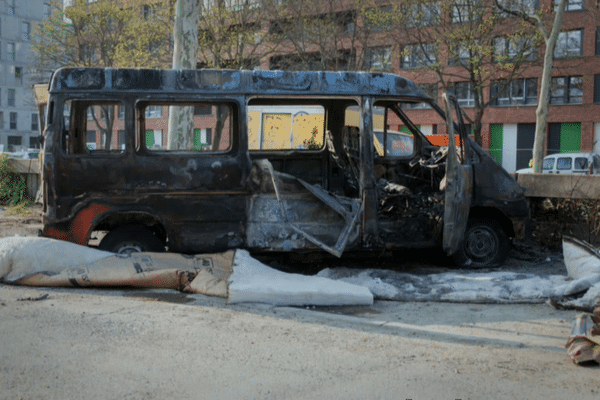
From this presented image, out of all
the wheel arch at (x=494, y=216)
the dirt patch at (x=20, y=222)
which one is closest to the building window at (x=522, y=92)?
the dirt patch at (x=20, y=222)

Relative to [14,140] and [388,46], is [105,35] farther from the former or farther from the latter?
[14,140]

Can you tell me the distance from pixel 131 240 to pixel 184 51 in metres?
6.88

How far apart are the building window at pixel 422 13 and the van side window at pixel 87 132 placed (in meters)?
18.9

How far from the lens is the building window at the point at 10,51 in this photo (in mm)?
74625

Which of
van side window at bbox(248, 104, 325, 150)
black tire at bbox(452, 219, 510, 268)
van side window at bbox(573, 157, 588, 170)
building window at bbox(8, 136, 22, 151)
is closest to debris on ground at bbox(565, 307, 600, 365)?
black tire at bbox(452, 219, 510, 268)

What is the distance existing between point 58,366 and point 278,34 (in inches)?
916

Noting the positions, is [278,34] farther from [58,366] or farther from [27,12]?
[27,12]

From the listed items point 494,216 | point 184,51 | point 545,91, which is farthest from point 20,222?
point 545,91

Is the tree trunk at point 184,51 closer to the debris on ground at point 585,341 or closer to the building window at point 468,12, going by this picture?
the debris on ground at point 585,341

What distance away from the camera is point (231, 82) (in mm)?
7980

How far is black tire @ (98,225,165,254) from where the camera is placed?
7.89 m

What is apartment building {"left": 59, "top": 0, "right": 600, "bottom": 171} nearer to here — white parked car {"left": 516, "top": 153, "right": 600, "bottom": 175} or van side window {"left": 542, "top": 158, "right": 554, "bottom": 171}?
white parked car {"left": 516, "top": 153, "right": 600, "bottom": 175}

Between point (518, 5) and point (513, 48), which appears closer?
point (518, 5)

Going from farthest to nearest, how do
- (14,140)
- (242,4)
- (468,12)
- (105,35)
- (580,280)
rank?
(14,140) → (105,35) → (242,4) → (468,12) → (580,280)
